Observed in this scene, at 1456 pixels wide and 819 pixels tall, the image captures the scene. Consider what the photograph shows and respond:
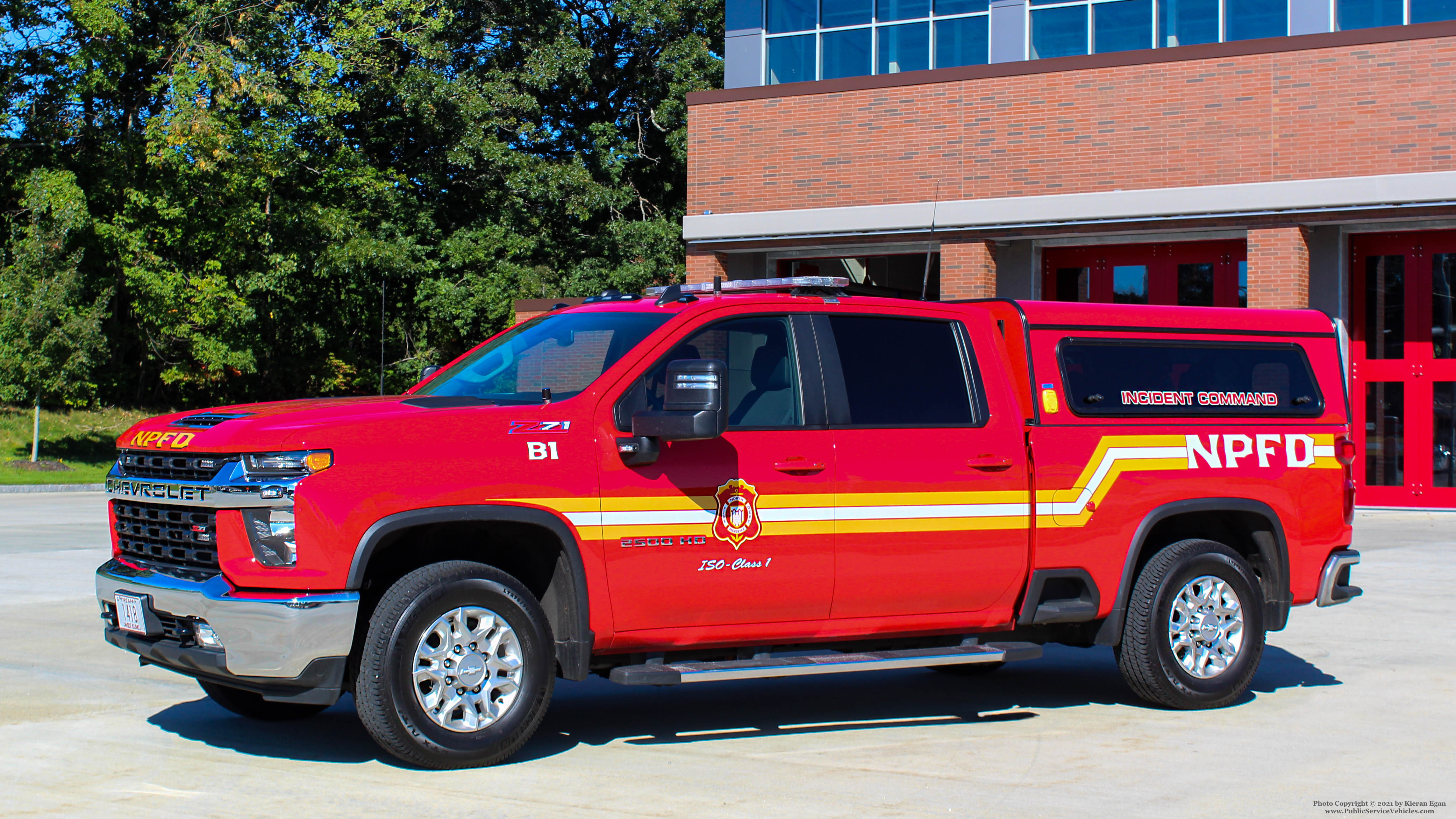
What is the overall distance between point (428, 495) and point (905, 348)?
2.58m

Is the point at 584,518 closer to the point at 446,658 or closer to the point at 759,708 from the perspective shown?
the point at 446,658

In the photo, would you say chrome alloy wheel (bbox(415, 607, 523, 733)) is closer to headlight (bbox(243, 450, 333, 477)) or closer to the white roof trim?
headlight (bbox(243, 450, 333, 477))

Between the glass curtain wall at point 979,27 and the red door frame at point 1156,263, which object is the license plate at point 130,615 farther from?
the glass curtain wall at point 979,27

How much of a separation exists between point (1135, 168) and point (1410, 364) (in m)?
5.78

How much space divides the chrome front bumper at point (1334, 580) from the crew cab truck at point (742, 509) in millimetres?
17

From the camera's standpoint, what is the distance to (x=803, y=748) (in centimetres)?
664

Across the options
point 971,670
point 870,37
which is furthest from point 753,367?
point 870,37

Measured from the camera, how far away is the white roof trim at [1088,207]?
2192 centimetres

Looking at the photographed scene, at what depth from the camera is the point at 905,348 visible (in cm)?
718

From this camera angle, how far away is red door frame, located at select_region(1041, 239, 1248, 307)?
23953mm

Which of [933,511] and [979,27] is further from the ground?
[979,27]

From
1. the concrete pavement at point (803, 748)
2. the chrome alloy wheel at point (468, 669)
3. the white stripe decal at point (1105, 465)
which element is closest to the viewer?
the concrete pavement at point (803, 748)

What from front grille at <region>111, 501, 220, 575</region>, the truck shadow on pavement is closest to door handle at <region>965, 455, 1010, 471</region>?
the truck shadow on pavement

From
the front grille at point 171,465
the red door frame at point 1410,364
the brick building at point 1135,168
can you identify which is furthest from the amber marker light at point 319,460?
the red door frame at point 1410,364
